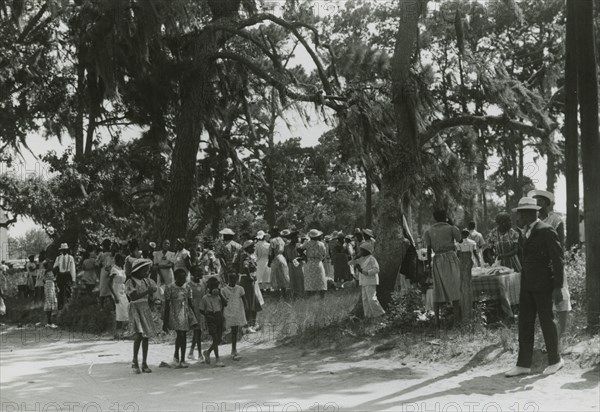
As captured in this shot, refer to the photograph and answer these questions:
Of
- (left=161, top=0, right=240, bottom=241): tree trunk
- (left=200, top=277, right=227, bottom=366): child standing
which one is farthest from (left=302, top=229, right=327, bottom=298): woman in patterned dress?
(left=200, top=277, right=227, bottom=366): child standing

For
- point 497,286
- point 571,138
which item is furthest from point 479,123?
point 497,286

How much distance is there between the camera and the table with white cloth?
10375mm

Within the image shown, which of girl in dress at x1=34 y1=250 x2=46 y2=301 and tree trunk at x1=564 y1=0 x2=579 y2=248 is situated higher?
tree trunk at x1=564 y1=0 x2=579 y2=248

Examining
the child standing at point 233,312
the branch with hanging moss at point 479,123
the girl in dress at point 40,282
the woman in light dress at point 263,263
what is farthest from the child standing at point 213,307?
the girl in dress at point 40,282

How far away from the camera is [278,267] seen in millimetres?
16672

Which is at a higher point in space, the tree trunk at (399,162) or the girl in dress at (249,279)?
the tree trunk at (399,162)

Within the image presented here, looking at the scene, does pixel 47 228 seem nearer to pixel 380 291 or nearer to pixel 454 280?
pixel 380 291

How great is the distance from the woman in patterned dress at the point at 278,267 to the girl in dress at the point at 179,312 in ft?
21.3

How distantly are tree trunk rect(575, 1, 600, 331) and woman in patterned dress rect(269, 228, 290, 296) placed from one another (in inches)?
335

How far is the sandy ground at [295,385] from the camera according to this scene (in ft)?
22.8

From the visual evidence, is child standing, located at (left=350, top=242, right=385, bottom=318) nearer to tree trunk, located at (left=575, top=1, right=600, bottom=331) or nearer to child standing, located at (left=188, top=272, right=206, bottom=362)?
child standing, located at (left=188, top=272, right=206, bottom=362)

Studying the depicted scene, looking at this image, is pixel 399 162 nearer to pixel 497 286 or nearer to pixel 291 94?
pixel 497 286

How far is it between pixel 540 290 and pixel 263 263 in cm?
1033

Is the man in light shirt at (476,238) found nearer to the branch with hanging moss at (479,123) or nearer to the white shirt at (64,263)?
the branch with hanging moss at (479,123)
